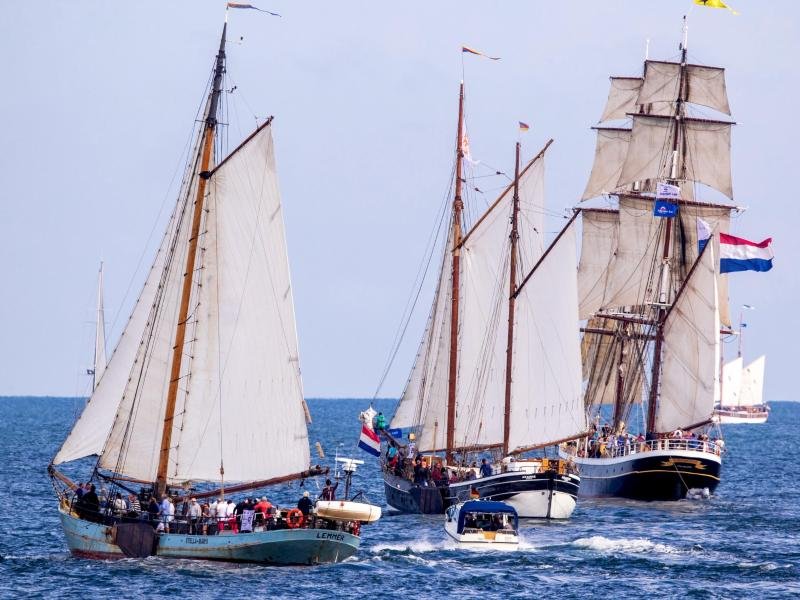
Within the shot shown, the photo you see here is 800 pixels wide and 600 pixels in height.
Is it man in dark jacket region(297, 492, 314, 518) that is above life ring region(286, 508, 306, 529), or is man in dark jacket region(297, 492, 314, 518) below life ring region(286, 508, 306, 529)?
above

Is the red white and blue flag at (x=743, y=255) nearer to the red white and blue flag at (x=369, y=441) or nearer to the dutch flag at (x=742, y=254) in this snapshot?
the dutch flag at (x=742, y=254)

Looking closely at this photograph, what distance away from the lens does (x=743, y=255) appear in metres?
122

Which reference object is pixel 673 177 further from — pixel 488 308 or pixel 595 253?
pixel 488 308

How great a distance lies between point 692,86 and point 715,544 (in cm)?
5372

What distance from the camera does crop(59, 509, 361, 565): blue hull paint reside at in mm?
65625

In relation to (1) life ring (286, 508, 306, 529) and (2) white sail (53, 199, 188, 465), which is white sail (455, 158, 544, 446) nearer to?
(2) white sail (53, 199, 188, 465)

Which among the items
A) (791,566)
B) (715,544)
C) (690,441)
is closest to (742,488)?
(690,441)

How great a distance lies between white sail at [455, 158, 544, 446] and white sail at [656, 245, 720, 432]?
18.8 meters

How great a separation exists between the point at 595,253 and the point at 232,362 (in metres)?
75.7

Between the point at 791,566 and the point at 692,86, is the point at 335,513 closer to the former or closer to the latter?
the point at 791,566

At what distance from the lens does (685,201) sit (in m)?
127

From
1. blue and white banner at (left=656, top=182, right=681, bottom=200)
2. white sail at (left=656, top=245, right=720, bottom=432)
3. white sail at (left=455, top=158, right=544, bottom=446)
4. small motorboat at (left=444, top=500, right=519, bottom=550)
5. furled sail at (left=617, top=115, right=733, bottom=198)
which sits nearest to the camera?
small motorboat at (left=444, top=500, right=519, bottom=550)

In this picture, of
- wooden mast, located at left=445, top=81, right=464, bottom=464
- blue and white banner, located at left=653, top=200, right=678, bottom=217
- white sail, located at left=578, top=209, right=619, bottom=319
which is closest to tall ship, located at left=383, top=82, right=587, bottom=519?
wooden mast, located at left=445, top=81, right=464, bottom=464

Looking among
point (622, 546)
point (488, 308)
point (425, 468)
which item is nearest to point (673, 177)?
point (488, 308)
